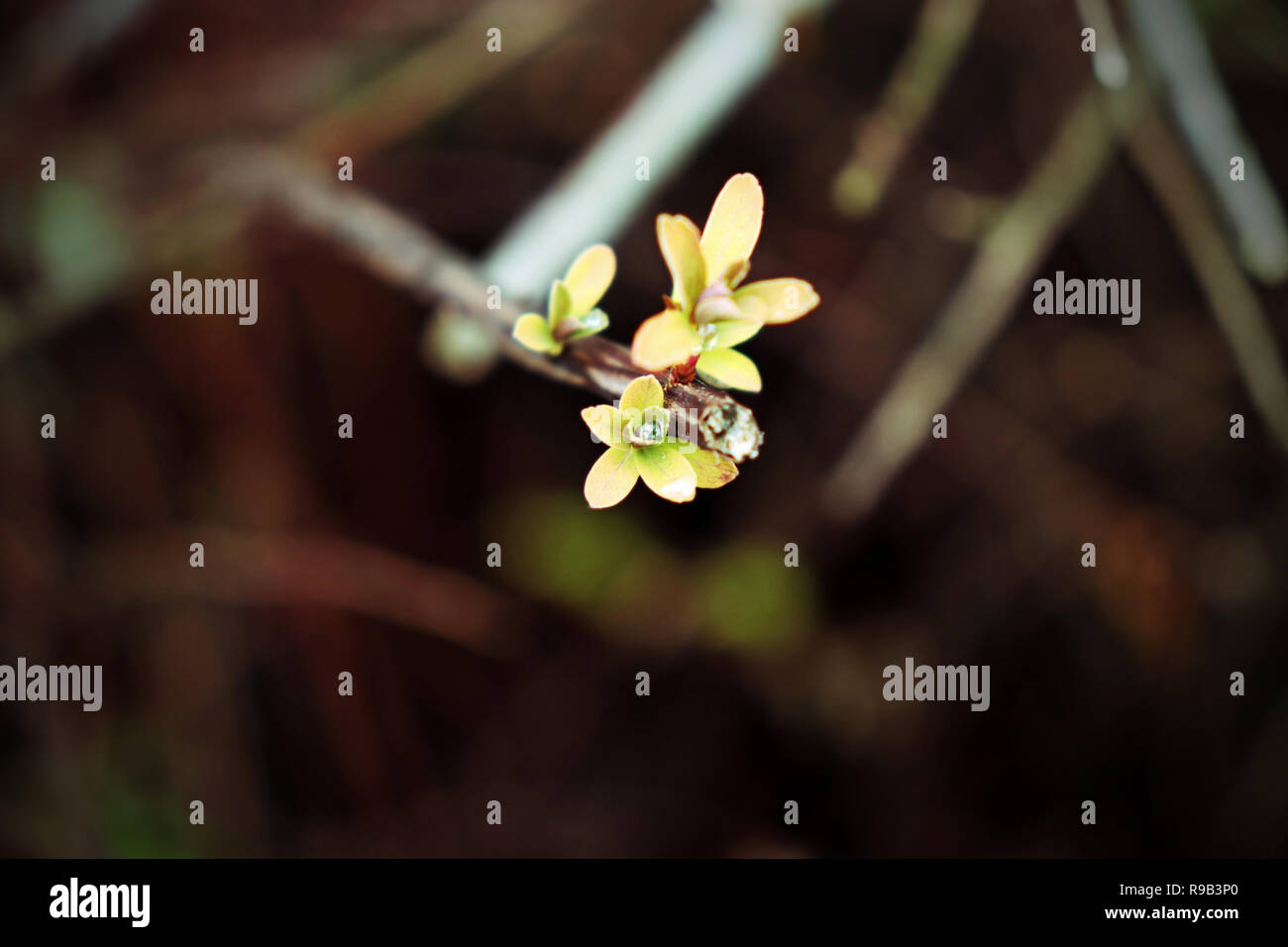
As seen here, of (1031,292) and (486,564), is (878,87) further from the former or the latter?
(486,564)

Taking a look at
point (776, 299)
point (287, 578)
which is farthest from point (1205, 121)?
point (287, 578)

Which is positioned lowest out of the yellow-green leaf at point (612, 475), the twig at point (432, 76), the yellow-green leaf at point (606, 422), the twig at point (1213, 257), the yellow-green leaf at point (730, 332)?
the yellow-green leaf at point (612, 475)

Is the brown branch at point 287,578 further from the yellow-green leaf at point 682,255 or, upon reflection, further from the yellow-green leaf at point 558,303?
the yellow-green leaf at point 682,255

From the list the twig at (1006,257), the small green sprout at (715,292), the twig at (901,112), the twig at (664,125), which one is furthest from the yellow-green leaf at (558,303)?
the twig at (1006,257)
